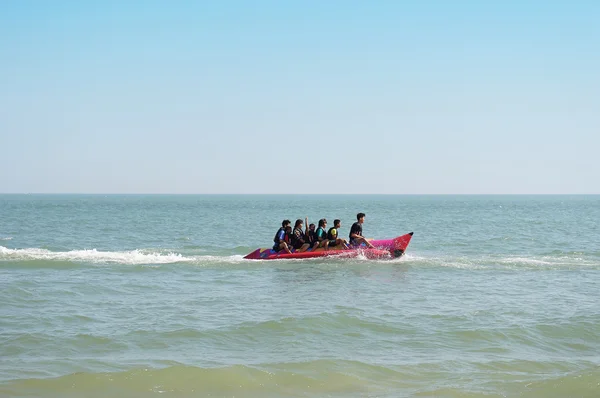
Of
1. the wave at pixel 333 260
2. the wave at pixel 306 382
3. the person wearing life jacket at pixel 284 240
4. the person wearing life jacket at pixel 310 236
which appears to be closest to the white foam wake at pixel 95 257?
the wave at pixel 333 260

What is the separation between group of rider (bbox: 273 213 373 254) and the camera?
778 inches

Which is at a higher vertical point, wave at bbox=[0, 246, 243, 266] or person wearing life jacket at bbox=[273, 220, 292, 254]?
person wearing life jacket at bbox=[273, 220, 292, 254]

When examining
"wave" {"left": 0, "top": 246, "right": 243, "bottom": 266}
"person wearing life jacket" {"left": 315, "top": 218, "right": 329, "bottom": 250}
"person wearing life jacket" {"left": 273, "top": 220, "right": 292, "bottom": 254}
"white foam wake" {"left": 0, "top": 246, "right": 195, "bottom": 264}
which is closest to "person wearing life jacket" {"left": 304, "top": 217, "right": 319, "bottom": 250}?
"person wearing life jacket" {"left": 315, "top": 218, "right": 329, "bottom": 250}

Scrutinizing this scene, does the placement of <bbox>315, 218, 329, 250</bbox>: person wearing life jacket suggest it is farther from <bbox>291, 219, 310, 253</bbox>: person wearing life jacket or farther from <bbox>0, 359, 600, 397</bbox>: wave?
<bbox>0, 359, 600, 397</bbox>: wave

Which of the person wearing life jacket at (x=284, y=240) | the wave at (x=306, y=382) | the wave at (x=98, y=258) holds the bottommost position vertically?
the wave at (x=306, y=382)

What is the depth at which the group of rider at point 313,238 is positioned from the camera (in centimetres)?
1975

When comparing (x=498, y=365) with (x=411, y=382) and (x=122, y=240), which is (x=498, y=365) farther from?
(x=122, y=240)

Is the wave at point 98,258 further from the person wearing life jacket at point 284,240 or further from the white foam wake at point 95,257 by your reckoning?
the person wearing life jacket at point 284,240

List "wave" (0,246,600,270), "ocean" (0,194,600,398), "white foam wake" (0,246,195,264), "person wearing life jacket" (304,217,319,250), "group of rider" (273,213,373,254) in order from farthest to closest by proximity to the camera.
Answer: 1. "person wearing life jacket" (304,217,319,250)
2. "group of rider" (273,213,373,254)
3. "white foam wake" (0,246,195,264)
4. "wave" (0,246,600,270)
5. "ocean" (0,194,600,398)

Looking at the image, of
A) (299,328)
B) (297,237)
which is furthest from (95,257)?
(299,328)

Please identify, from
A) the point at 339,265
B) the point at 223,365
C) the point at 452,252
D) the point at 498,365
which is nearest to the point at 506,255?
the point at 452,252

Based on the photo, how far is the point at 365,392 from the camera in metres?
7.71

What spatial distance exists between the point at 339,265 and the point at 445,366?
10.3 metres

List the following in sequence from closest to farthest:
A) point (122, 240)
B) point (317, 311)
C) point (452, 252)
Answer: point (317, 311) < point (452, 252) < point (122, 240)
